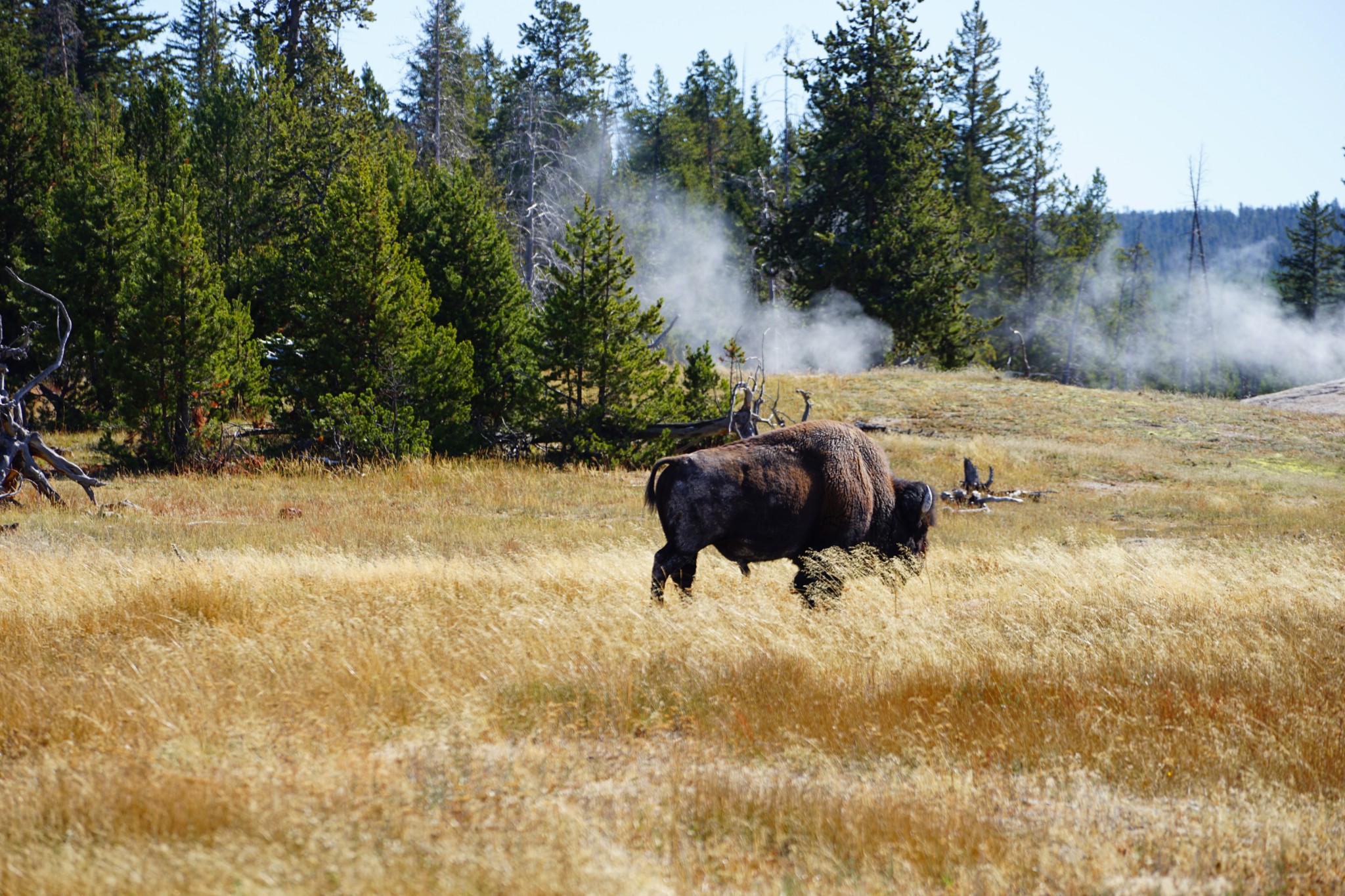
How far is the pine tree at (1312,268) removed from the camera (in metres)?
65.2

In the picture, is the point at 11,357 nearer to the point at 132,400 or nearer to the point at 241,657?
the point at 132,400

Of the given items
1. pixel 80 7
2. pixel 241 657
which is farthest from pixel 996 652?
pixel 80 7

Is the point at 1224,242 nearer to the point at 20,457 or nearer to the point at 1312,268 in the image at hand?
the point at 1312,268

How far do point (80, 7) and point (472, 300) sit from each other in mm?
30291

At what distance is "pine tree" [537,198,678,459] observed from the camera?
70.8 ft

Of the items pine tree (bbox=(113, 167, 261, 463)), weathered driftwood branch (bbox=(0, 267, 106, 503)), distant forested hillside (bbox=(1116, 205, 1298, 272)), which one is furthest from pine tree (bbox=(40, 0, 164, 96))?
distant forested hillside (bbox=(1116, 205, 1298, 272))

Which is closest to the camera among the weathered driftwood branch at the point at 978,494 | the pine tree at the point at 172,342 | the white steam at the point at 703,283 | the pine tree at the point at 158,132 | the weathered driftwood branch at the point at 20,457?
the weathered driftwood branch at the point at 20,457

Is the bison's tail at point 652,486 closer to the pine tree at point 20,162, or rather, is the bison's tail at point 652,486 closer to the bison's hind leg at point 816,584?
the bison's hind leg at point 816,584

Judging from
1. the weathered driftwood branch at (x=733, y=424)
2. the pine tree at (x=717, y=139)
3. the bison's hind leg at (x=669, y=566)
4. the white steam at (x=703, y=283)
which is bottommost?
the bison's hind leg at (x=669, y=566)

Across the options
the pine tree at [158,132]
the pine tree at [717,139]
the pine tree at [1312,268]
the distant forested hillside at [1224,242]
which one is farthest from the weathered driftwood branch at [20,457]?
the distant forested hillside at [1224,242]

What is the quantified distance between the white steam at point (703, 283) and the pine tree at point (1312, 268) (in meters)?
37.8

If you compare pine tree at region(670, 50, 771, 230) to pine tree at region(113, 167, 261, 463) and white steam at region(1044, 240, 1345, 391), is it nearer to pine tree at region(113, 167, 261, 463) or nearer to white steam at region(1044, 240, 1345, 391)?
white steam at region(1044, 240, 1345, 391)

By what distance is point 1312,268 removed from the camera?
6656 centimetres

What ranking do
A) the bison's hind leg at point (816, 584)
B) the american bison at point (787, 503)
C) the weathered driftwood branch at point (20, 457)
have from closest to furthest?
1. the american bison at point (787, 503)
2. the bison's hind leg at point (816, 584)
3. the weathered driftwood branch at point (20, 457)
